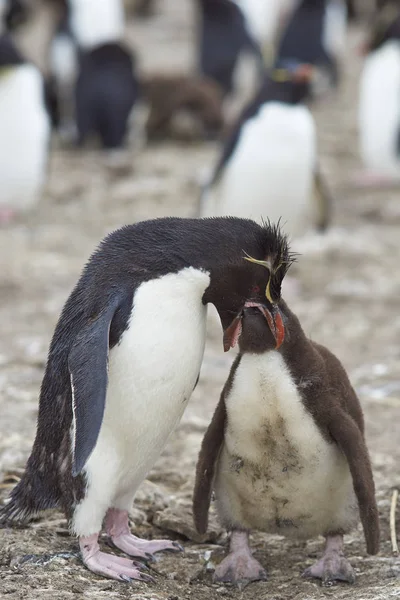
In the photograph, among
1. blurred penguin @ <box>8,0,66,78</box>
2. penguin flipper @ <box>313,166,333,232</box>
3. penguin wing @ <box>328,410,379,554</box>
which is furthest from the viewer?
blurred penguin @ <box>8,0,66,78</box>

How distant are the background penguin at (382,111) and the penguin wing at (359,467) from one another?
6500 millimetres

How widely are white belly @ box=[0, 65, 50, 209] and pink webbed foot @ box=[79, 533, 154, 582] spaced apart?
5.88 meters

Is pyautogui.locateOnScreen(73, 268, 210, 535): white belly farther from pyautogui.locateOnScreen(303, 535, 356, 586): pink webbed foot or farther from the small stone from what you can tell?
pyautogui.locateOnScreen(303, 535, 356, 586): pink webbed foot

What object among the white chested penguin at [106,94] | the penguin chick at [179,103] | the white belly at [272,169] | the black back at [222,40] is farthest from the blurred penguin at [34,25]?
the white belly at [272,169]

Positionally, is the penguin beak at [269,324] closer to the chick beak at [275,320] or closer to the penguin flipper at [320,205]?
the chick beak at [275,320]

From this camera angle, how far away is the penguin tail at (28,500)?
3320 millimetres

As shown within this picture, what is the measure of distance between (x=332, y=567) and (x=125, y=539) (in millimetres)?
627

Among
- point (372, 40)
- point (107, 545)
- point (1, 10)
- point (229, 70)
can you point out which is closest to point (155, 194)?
point (372, 40)

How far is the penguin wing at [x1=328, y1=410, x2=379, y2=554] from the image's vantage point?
3127 mm

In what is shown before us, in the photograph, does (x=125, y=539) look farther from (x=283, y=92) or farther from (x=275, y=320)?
(x=283, y=92)

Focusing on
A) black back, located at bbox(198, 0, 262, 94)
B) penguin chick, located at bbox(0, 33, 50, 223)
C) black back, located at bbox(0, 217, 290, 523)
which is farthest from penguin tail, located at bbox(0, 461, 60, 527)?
black back, located at bbox(198, 0, 262, 94)

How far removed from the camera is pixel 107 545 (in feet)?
11.5

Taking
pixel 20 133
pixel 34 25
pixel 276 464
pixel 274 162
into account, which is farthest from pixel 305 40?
pixel 276 464

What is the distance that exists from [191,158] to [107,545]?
762cm
